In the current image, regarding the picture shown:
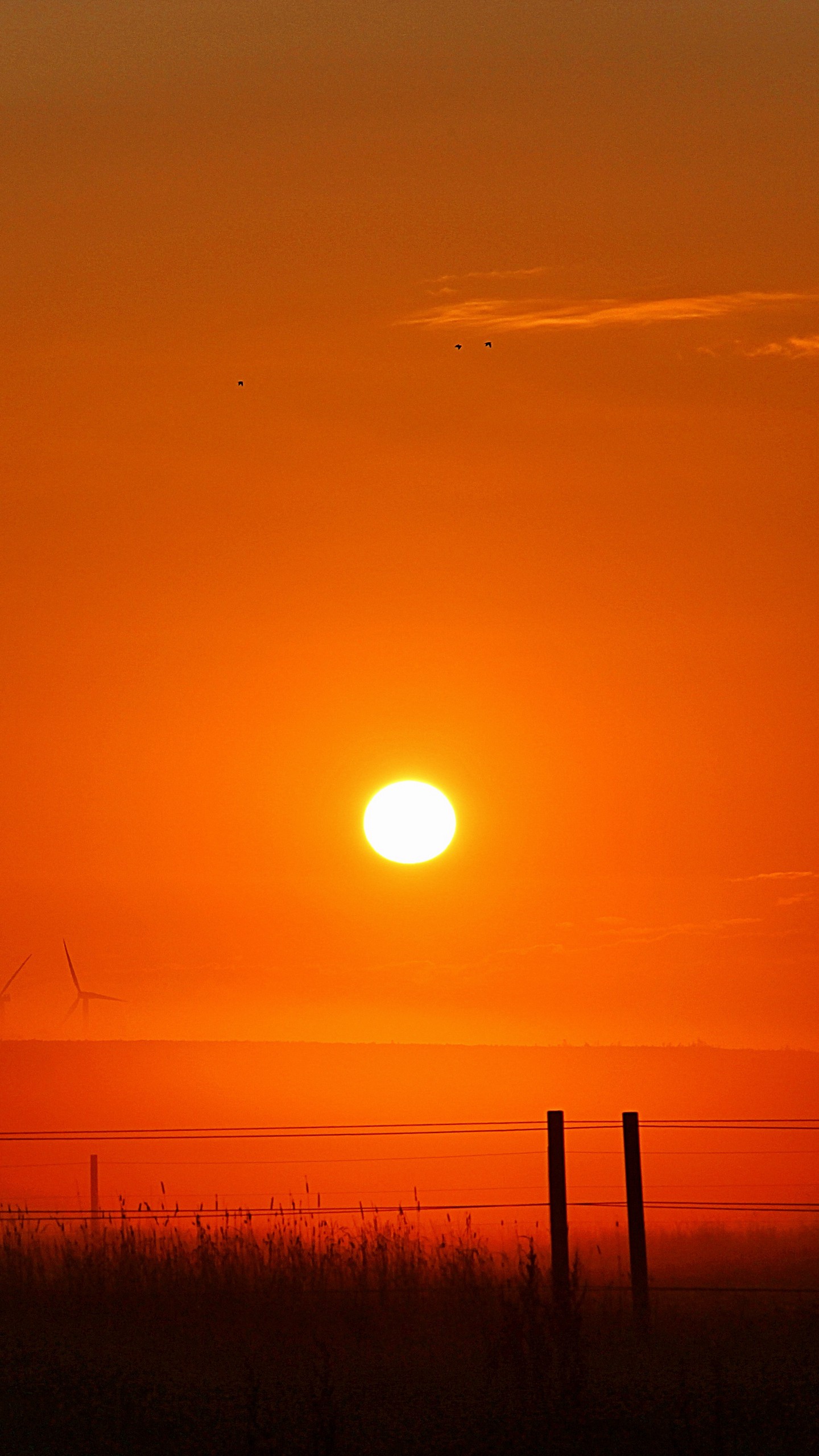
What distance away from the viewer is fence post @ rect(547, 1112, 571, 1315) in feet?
50.7

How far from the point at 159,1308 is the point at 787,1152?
249 ft

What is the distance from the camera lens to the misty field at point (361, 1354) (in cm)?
1130

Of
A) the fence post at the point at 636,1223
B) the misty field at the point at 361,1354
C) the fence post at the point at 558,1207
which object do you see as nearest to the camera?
the misty field at the point at 361,1354

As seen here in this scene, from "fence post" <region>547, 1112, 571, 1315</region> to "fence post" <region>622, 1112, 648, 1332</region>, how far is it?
2.04ft

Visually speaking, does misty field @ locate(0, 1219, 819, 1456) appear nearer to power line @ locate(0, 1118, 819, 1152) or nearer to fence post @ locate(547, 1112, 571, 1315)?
fence post @ locate(547, 1112, 571, 1315)

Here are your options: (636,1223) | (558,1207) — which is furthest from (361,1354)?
(636,1223)

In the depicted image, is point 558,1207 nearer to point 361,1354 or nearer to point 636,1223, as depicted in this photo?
point 636,1223

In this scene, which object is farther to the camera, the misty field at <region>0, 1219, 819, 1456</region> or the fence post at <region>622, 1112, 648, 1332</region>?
the fence post at <region>622, 1112, 648, 1332</region>

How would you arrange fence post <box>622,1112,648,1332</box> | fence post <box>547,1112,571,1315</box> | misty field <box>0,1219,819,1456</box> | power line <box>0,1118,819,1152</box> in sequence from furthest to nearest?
power line <box>0,1118,819,1152</box> < fence post <box>622,1112,648,1332</box> < fence post <box>547,1112,571,1315</box> < misty field <box>0,1219,819,1456</box>

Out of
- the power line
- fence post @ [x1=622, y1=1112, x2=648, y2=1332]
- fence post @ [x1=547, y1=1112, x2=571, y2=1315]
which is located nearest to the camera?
fence post @ [x1=547, y1=1112, x2=571, y2=1315]

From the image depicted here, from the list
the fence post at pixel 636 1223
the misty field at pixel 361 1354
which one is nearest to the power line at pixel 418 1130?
the fence post at pixel 636 1223

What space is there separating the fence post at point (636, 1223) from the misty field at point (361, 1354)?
205 mm

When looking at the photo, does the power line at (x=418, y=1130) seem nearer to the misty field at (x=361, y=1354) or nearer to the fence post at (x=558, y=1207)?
the fence post at (x=558, y=1207)

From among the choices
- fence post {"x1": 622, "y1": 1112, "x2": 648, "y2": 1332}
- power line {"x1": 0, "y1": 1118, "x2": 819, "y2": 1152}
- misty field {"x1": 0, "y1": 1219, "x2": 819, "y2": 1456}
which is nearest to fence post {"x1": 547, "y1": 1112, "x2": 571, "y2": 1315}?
power line {"x1": 0, "y1": 1118, "x2": 819, "y2": 1152}
